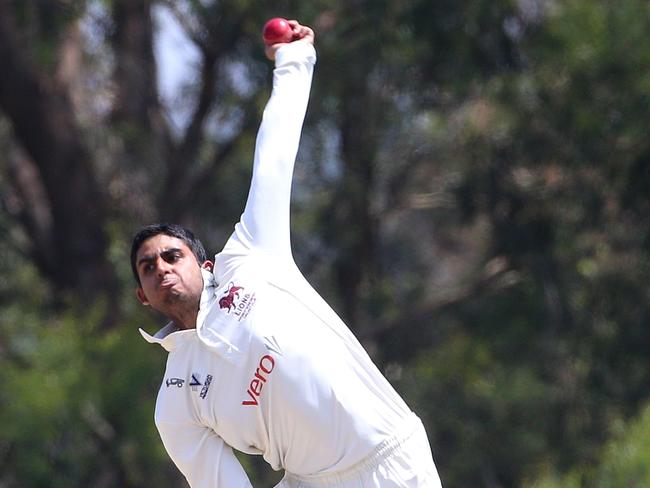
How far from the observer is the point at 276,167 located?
12.1 ft

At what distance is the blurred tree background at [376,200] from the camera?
36.3ft

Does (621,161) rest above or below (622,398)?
above

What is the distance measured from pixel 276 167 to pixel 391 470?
83cm

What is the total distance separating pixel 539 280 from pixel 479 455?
210 cm

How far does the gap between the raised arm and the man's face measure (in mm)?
156

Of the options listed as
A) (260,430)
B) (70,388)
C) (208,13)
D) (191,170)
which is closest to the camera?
(260,430)

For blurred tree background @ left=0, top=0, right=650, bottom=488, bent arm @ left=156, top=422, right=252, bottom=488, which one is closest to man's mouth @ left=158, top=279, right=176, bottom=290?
bent arm @ left=156, top=422, right=252, bottom=488

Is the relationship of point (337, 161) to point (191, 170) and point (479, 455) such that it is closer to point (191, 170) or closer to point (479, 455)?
point (191, 170)

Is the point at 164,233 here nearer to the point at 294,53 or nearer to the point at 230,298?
the point at 230,298

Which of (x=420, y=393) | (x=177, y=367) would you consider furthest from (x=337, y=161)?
(x=177, y=367)

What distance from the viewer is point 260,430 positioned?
142 inches

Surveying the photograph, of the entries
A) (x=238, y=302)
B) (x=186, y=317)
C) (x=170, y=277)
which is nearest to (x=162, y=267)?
(x=170, y=277)

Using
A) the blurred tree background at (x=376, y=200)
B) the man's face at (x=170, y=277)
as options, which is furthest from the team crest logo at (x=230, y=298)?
the blurred tree background at (x=376, y=200)

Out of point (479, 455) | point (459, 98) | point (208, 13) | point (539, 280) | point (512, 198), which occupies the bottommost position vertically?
point (479, 455)
